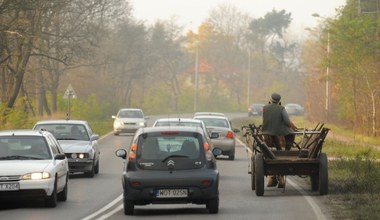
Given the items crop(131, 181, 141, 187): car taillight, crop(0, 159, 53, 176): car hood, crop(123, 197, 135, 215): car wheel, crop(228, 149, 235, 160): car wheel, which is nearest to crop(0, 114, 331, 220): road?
crop(123, 197, 135, 215): car wheel

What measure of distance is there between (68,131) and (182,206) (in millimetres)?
9929

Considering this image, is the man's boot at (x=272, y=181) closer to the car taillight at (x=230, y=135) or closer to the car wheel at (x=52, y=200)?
the car wheel at (x=52, y=200)

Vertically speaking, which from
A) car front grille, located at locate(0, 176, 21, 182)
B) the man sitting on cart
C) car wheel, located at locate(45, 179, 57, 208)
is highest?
the man sitting on cart

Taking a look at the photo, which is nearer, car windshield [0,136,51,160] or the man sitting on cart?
car windshield [0,136,51,160]

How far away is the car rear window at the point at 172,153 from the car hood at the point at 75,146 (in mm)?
9515

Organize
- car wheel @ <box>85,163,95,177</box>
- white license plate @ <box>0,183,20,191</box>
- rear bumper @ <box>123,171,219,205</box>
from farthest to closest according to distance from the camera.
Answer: car wheel @ <box>85,163,95,177</box>
white license plate @ <box>0,183,20,191</box>
rear bumper @ <box>123,171,219,205</box>

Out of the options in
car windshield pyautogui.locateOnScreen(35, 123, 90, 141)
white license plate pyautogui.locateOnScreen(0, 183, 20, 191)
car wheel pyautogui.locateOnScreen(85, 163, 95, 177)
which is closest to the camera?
white license plate pyautogui.locateOnScreen(0, 183, 20, 191)

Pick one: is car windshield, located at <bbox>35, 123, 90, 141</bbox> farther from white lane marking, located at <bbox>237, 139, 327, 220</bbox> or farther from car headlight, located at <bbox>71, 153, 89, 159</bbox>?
white lane marking, located at <bbox>237, 139, 327, 220</bbox>

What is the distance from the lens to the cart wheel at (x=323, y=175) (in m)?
21.6

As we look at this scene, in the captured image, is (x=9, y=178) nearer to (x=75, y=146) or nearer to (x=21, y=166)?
(x=21, y=166)

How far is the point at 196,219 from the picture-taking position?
17.2m

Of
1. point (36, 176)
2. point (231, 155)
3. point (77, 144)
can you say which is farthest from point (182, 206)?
point (231, 155)

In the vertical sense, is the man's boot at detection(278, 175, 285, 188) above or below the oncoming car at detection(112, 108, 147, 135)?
above

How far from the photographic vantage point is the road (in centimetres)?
1794
